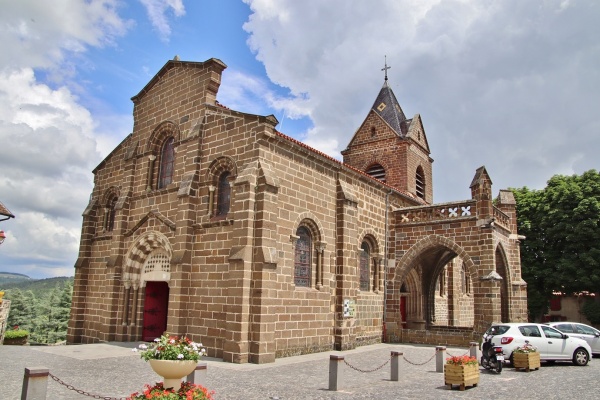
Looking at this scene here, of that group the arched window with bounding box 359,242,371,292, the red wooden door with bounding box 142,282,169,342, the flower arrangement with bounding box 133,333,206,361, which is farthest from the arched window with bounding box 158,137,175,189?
the flower arrangement with bounding box 133,333,206,361

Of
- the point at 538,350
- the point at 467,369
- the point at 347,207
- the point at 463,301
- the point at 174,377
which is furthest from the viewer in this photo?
the point at 463,301

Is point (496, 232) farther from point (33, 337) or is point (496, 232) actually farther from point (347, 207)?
point (33, 337)

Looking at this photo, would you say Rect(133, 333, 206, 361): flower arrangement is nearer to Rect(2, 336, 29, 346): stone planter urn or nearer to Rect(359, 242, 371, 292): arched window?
Rect(359, 242, 371, 292): arched window

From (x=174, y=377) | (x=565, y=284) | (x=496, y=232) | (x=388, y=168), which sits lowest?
(x=174, y=377)

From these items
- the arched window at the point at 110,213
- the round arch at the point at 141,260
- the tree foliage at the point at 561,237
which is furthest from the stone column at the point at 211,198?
the tree foliage at the point at 561,237

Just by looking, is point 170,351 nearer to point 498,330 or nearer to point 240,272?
point 240,272

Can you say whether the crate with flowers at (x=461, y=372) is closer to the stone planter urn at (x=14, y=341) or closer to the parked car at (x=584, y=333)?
the parked car at (x=584, y=333)

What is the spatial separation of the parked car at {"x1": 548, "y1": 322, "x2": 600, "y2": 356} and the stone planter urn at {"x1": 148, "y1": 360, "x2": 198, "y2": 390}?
1406 cm

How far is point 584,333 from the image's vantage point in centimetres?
1591

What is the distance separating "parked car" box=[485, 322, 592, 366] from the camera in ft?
45.3

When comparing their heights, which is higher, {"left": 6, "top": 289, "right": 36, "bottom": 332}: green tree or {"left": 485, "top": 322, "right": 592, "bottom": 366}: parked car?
{"left": 485, "top": 322, "right": 592, "bottom": 366}: parked car

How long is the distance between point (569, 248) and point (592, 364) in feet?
48.6

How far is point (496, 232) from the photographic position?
18.6 m

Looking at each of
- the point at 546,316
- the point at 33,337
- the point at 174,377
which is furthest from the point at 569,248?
the point at 33,337
